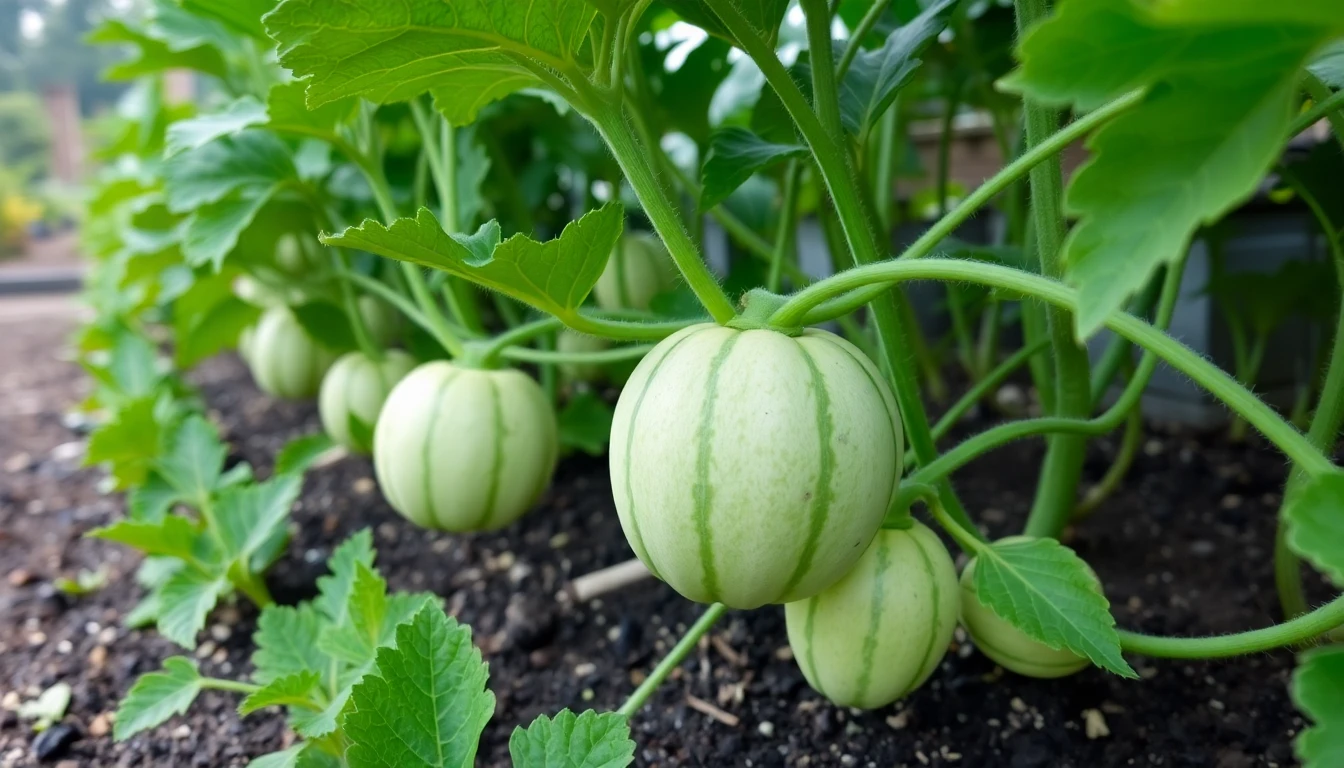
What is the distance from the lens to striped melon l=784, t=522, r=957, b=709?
82cm

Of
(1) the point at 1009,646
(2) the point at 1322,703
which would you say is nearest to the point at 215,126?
(1) the point at 1009,646

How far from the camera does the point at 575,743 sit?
0.73m

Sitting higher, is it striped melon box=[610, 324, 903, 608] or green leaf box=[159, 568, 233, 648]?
striped melon box=[610, 324, 903, 608]

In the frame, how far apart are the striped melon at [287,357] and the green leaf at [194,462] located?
389 millimetres

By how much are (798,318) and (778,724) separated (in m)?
0.50

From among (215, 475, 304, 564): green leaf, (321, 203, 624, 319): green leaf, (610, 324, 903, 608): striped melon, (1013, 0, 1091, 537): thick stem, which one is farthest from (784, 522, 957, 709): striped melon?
(215, 475, 304, 564): green leaf

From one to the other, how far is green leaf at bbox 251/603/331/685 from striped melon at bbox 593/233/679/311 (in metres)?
0.72

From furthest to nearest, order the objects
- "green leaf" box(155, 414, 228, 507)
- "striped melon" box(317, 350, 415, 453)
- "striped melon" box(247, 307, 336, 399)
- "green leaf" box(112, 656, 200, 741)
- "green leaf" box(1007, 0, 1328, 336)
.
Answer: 1. "striped melon" box(247, 307, 336, 399)
2. "striped melon" box(317, 350, 415, 453)
3. "green leaf" box(155, 414, 228, 507)
4. "green leaf" box(112, 656, 200, 741)
5. "green leaf" box(1007, 0, 1328, 336)

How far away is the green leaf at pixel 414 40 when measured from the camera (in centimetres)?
61

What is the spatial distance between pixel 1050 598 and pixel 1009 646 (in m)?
0.19

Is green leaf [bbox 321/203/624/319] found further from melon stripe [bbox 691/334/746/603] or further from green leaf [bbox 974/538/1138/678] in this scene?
green leaf [bbox 974/538/1138/678]

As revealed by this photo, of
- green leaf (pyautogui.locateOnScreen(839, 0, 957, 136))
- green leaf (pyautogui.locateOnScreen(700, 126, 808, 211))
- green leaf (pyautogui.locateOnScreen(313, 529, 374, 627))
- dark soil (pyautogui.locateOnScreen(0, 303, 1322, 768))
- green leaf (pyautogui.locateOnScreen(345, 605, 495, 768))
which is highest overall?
green leaf (pyautogui.locateOnScreen(839, 0, 957, 136))

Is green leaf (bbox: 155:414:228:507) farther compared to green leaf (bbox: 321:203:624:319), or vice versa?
green leaf (bbox: 155:414:228:507)

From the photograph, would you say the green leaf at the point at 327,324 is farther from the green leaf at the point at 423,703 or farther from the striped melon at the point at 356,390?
the green leaf at the point at 423,703
